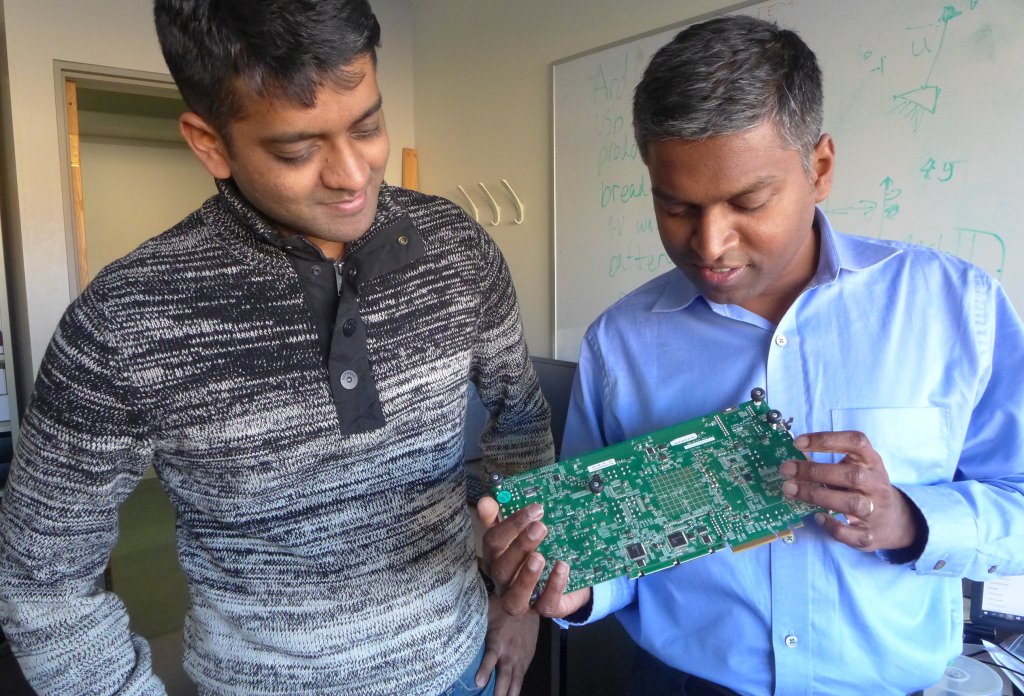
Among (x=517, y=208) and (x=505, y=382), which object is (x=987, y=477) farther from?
(x=517, y=208)

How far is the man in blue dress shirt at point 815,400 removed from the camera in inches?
35.0

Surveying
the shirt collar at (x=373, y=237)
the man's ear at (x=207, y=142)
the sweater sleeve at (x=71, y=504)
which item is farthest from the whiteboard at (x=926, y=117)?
the sweater sleeve at (x=71, y=504)

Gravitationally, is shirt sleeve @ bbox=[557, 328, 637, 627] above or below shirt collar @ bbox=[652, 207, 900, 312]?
below

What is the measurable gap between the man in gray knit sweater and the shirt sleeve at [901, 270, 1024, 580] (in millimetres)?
712

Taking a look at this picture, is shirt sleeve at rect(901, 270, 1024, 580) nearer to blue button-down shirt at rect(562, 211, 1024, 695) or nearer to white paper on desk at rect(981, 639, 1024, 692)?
blue button-down shirt at rect(562, 211, 1024, 695)

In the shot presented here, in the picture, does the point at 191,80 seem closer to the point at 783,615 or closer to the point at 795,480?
the point at 795,480

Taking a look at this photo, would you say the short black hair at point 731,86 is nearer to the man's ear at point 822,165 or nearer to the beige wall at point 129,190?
the man's ear at point 822,165

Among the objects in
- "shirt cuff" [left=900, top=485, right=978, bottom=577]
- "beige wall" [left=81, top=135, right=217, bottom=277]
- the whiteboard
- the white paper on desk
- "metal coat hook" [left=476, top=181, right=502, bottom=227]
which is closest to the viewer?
"shirt cuff" [left=900, top=485, right=978, bottom=577]

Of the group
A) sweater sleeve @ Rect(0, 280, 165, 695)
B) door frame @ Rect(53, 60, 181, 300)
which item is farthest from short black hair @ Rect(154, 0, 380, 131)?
door frame @ Rect(53, 60, 181, 300)

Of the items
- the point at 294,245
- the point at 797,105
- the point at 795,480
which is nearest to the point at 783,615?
the point at 795,480

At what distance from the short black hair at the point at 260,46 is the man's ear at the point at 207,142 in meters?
0.04

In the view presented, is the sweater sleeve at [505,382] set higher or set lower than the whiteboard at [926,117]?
lower

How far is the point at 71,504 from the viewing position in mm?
938

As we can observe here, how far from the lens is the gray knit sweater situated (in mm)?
936
